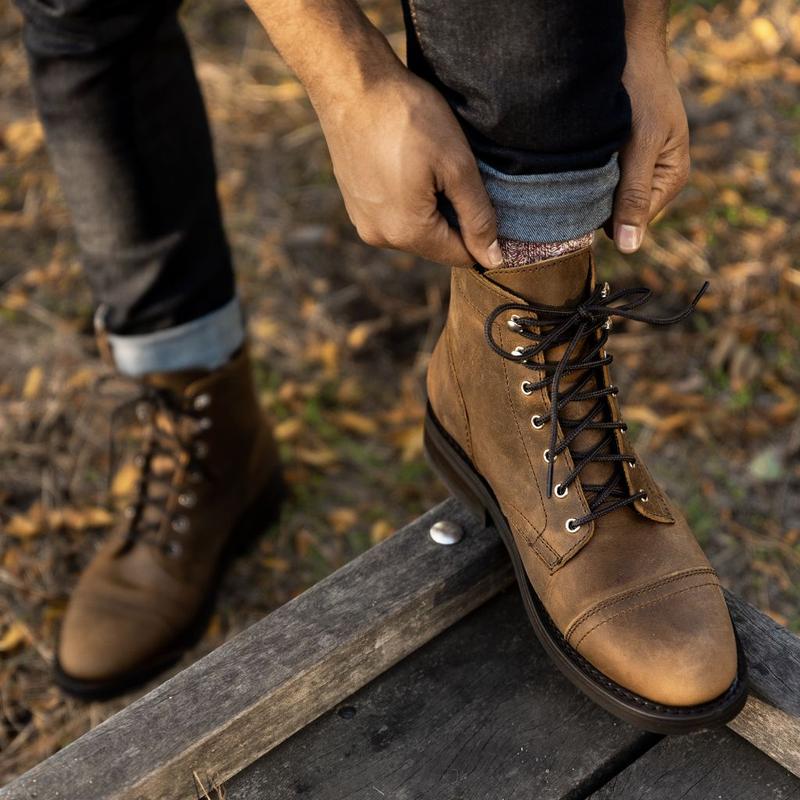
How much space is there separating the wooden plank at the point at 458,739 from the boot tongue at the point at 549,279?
1.66 ft

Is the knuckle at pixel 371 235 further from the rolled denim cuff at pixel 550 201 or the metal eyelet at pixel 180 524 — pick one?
the metal eyelet at pixel 180 524

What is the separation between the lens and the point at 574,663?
4.01 feet

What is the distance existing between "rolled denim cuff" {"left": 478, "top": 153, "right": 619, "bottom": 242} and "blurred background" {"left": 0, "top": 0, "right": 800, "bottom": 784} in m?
1.15

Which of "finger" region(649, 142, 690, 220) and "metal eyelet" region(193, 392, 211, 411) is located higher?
"finger" region(649, 142, 690, 220)

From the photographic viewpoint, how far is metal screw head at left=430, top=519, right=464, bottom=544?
1.44m

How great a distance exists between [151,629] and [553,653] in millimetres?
848

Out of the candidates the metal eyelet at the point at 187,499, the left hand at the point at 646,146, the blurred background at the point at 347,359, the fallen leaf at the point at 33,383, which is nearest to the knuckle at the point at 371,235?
the left hand at the point at 646,146

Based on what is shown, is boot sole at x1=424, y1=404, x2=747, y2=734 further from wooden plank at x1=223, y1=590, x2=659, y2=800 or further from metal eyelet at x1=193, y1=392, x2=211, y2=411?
metal eyelet at x1=193, y1=392, x2=211, y2=411

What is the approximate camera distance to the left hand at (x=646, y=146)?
117 cm

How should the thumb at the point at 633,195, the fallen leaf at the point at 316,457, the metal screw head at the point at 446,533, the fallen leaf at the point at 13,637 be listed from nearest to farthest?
the thumb at the point at 633,195 < the metal screw head at the point at 446,533 < the fallen leaf at the point at 13,637 < the fallen leaf at the point at 316,457

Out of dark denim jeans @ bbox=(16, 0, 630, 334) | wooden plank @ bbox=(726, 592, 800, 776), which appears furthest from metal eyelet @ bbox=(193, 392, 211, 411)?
wooden plank @ bbox=(726, 592, 800, 776)

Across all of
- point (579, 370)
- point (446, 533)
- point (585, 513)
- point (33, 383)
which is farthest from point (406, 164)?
point (33, 383)

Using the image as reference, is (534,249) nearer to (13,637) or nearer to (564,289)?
(564,289)

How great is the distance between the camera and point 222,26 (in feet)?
12.3
